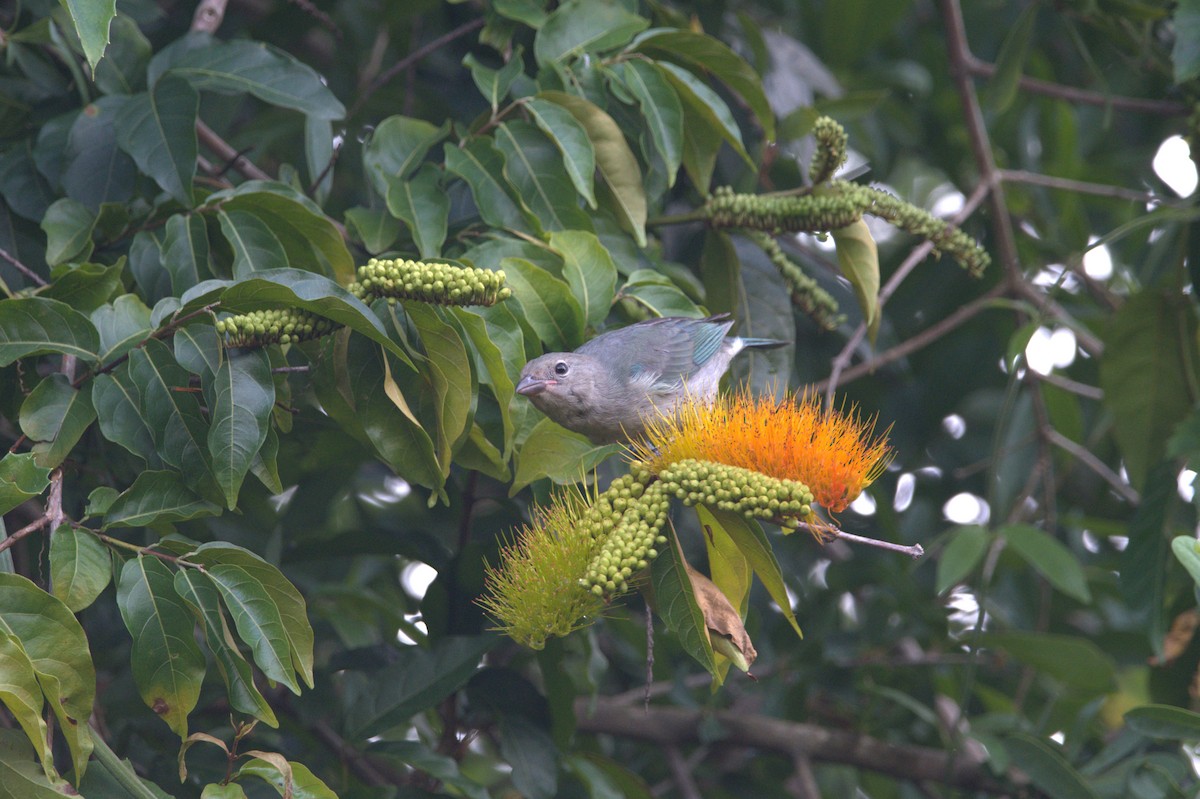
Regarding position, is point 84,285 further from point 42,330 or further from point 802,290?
point 802,290

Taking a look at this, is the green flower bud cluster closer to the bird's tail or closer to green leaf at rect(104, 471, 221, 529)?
the bird's tail

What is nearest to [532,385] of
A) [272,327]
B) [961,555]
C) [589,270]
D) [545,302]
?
[545,302]

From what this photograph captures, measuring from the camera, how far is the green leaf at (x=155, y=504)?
2.05 m

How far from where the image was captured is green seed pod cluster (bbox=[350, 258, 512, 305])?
1910mm

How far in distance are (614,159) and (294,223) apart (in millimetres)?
872

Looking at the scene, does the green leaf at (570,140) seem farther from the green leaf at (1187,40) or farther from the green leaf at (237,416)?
the green leaf at (1187,40)

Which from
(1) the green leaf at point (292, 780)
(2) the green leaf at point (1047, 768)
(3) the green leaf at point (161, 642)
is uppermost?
(3) the green leaf at point (161, 642)

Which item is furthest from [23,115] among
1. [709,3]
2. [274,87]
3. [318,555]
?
[709,3]

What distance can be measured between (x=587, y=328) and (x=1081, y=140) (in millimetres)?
4284

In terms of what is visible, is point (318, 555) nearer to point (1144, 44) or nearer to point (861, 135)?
point (861, 135)

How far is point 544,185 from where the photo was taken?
2.77 meters

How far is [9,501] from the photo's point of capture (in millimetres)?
1879

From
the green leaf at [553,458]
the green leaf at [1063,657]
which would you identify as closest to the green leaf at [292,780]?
the green leaf at [553,458]

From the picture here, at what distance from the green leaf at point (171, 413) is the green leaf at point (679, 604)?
90 cm
